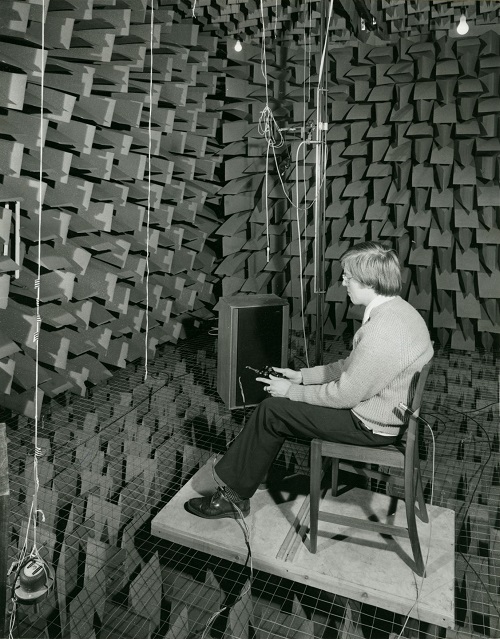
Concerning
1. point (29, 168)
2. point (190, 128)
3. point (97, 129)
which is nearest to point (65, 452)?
point (29, 168)

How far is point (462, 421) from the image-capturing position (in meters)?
2.81

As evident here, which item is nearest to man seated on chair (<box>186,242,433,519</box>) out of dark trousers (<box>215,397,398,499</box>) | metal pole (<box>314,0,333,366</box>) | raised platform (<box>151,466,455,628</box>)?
dark trousers (<box>215,397,398,499</box>)

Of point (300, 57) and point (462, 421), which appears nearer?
point (462, 421)

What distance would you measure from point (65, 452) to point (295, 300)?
2.61 metres

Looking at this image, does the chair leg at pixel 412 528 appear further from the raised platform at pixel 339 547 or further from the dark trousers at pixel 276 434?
the dark trousers at pixel 276 434

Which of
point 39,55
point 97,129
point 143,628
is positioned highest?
point 39,55

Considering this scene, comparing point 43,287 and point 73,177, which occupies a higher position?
point 73,177

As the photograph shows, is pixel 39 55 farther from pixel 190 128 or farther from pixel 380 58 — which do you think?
pixel 380 58

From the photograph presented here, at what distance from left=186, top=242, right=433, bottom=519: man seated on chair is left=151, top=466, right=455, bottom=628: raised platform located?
109mm

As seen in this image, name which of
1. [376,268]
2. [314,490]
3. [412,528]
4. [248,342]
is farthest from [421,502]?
[248,342]

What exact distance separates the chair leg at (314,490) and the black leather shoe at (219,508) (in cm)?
27

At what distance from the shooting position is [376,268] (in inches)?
67.7

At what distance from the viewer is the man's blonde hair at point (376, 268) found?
172 centimetres

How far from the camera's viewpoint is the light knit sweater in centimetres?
161
